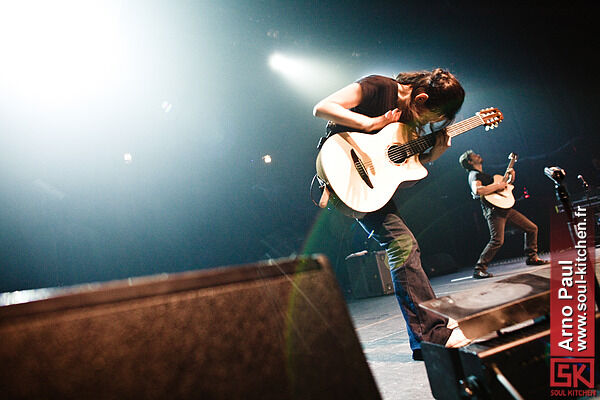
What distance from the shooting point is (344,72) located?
838cm

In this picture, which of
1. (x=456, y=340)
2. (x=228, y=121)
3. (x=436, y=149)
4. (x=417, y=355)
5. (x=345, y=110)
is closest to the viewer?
(x=456, y=340)

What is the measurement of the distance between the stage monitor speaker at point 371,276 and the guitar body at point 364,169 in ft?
16.8

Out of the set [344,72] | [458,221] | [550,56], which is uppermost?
[344,72]

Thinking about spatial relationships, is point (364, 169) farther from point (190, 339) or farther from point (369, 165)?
point (190, 339)

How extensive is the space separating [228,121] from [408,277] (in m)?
6.74

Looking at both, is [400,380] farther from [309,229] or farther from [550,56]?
[550,56]

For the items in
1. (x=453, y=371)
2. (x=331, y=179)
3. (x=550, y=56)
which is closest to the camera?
(x=453, y=371)

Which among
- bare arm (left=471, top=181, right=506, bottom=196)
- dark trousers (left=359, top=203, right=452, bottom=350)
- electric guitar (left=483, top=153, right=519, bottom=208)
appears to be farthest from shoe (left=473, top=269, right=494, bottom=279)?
dark trousers (left=359, top=203, right=452, bottom=350)

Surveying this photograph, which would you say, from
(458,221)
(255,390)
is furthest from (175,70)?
(458,221)

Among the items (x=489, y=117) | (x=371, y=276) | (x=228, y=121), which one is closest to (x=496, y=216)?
(x=371, y=276)

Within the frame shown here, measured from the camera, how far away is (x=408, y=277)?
1849 mm

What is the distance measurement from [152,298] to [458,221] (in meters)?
10.3

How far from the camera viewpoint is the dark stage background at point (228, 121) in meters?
5.41

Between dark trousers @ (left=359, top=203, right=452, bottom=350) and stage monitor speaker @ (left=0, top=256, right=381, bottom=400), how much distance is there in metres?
1.15
